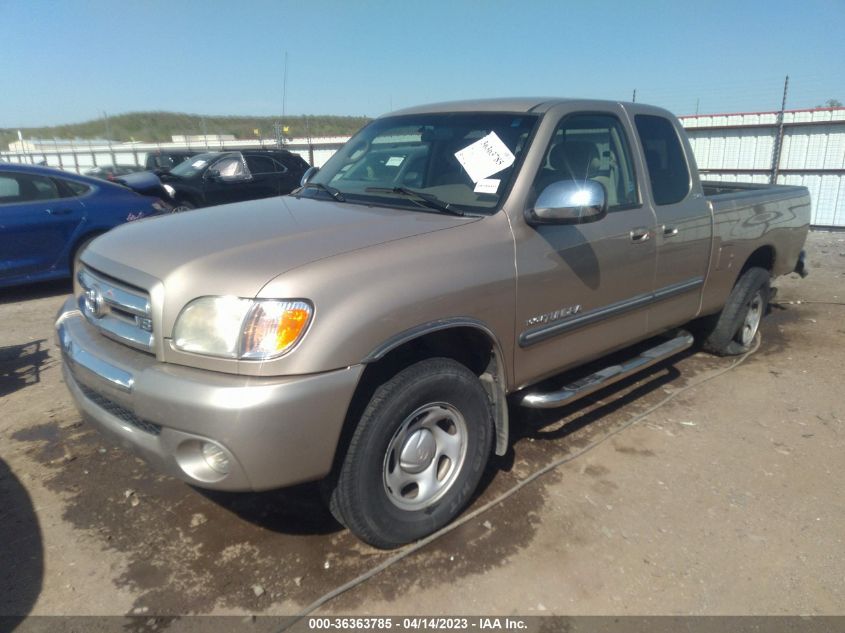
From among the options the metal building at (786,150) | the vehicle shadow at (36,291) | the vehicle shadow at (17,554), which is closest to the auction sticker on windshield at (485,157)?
the vehicle shadow at (17,554)

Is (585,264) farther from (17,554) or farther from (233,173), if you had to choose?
(233,173)

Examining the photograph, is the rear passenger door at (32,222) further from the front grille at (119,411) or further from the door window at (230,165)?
the front grille at (119,411)

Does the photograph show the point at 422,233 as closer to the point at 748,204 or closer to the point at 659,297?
the point at 659,297

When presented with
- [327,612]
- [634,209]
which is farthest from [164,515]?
[634,209]

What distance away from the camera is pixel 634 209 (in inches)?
142

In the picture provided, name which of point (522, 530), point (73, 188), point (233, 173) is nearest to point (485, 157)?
point (522, 530)

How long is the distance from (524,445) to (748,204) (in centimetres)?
253

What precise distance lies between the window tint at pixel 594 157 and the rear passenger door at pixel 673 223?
192 millimetres

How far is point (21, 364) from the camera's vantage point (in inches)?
190

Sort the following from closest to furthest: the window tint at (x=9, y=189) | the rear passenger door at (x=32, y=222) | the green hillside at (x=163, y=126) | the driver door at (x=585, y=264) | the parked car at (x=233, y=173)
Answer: the driver door at (x=585, y=264)
the rear passenger door at (x=32, y=222)
the window tint at (x=9, y=189)
the parked car at (x=233, y=173)
the green hillside at (x=163, y=126)

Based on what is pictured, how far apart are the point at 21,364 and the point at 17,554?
2.64 m

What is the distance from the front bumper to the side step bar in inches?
48.6

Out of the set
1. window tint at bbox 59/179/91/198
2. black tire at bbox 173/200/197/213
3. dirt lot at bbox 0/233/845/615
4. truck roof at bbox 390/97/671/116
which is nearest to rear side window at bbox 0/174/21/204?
window tint at bbox 59/179/91/198

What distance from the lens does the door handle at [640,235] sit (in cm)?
351
